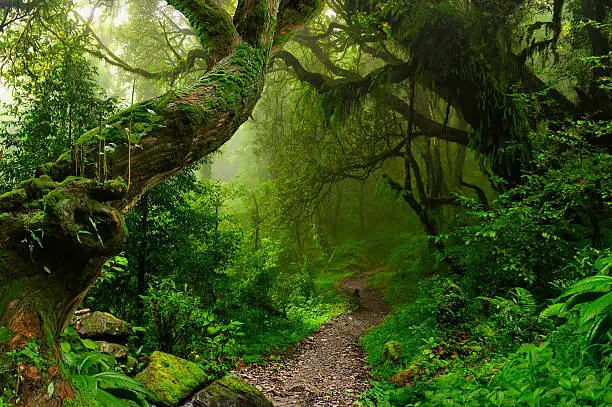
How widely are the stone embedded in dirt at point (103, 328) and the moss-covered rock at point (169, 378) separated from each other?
0.94 m

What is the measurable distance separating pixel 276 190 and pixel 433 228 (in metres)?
5.76

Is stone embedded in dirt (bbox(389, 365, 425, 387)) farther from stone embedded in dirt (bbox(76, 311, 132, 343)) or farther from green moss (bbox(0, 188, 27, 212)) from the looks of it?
green moss (bbox(0, 188, 27, 212))

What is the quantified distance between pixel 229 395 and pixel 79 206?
10.3 feet

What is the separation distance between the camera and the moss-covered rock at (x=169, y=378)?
407cm

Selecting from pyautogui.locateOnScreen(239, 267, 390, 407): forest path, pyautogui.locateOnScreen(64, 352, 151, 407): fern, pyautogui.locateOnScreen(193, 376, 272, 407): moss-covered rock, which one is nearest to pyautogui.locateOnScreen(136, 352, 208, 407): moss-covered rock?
pyautogui.locateOnScreen(193, 376, 272, 407): moss-covered rock

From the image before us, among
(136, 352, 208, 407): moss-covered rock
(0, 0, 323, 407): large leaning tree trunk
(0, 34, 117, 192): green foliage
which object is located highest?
(0, 34, 117, 192): green foliage

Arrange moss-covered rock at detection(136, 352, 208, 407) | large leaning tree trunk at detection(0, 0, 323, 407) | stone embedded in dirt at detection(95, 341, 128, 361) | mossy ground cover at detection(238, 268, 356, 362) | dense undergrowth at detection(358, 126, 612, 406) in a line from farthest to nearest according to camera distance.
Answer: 1. mossy ground cover at detection(238, 268, 356, 362)
2. stone embedded in dirt at detection(95, 341, 128, 361)
3. moss-covered rock at detection(136, 352, 208, 407)
4. dense undergrowth at detection(358, 126, 612, 406)
5. large leaning tree trunk at detection(0, 0, 323, 407)

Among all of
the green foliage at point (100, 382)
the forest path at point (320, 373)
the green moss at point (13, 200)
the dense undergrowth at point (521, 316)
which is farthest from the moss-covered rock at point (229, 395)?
the green moss at point (13, 200)

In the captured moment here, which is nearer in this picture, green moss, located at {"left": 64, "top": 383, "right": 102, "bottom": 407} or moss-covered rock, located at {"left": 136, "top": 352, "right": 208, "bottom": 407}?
green moss, located at {"left": 64, "top": 383, "right": 102, "bottom": 407}

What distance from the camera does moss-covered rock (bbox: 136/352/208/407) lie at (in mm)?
4066

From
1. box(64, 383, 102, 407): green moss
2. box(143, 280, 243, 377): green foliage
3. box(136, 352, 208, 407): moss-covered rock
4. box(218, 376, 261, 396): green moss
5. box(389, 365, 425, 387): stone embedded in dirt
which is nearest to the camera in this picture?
box(64, 383, 102, 407): green moss

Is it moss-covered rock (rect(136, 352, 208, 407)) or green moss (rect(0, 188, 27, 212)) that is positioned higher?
green moss (rect(0, 188, 27, 212))

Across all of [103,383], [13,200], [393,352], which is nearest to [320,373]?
[393,352]

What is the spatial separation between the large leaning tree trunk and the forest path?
3846mm
